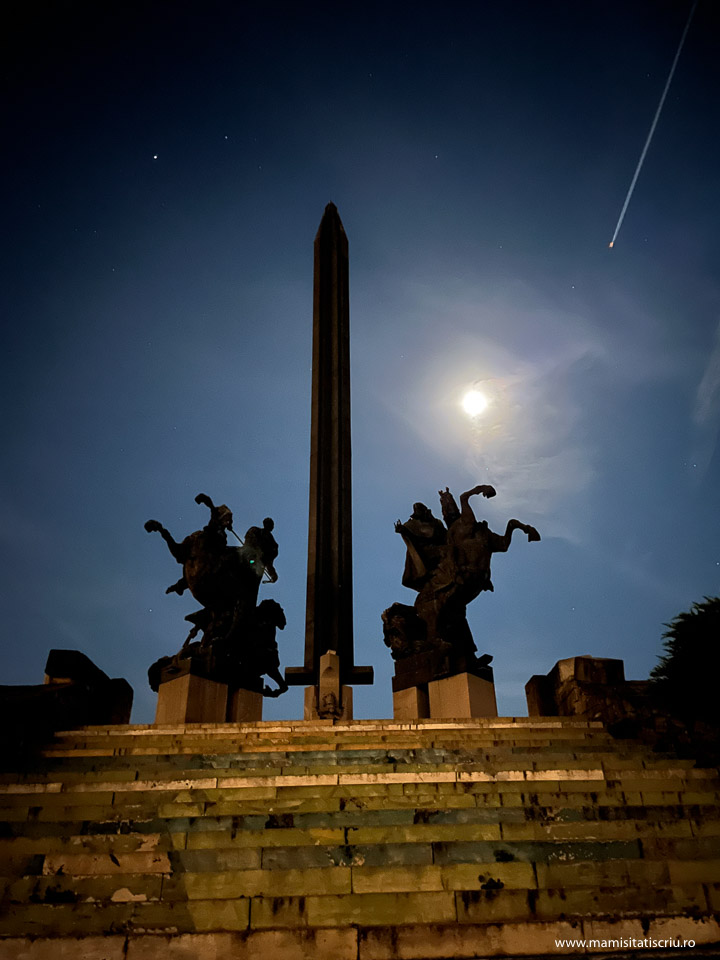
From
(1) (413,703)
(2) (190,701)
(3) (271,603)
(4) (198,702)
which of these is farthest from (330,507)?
(2) (190,701)

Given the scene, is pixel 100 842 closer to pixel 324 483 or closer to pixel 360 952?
pixel 360 952

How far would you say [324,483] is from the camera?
1598 centimetres

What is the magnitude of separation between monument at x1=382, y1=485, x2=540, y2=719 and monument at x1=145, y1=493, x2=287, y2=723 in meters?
2.28

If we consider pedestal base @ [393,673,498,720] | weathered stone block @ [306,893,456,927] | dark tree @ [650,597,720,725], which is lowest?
weathered stone block @ [306,893,456,927]

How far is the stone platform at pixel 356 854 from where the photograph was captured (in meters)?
3.96

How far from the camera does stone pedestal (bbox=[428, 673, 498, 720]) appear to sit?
10.9 m

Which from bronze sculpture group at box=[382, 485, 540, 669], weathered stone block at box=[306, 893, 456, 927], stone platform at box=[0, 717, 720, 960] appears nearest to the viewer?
stone platform at box=[0, 717, 720, 960]

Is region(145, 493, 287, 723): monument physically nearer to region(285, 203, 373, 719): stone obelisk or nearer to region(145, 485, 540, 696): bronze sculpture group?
region(145, 485, 540, 696): bronze sculpture group

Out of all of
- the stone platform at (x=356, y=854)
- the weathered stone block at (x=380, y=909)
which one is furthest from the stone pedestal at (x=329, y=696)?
the weathered stone block at (x=380, y=909)

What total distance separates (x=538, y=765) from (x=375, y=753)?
1.51m

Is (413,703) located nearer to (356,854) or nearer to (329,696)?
(329,696)

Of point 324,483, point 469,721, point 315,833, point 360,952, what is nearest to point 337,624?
point 324,483

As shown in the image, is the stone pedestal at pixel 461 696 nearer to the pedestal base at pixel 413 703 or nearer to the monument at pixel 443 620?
the monument at pixel 443 620

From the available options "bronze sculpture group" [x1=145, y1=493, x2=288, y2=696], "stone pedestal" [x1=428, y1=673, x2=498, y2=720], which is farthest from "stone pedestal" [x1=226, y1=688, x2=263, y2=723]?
"stone pedestal" [x1=428, y1=673, x2=498, y2=720]
